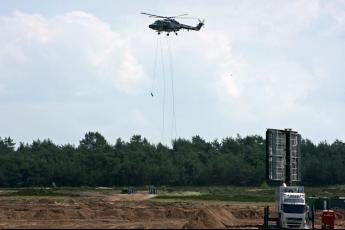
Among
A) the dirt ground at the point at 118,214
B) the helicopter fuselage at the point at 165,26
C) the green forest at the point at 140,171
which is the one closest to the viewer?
the dirt ground at the point at 118,214

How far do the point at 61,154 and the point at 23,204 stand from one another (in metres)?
108

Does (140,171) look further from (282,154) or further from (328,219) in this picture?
(328,219)

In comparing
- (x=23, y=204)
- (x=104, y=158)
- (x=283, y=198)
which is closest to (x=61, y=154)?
(x=104, y=158)

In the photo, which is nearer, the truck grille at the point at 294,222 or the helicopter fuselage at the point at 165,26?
the truck grille at the point at 294,222

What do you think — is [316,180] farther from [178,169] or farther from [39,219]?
[39,219]

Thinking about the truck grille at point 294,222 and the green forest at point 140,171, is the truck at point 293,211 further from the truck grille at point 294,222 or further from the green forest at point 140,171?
the green forest at point 140,171

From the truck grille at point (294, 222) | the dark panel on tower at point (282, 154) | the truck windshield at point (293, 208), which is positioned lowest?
the truck grille at point (294, 222)

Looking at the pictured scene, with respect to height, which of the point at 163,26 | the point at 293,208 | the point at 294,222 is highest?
the point at 163,26

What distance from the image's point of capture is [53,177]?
180 meters

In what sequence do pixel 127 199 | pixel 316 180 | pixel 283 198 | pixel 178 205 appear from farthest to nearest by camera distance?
pixel 316 180, pixel 127 199, pixel 178 205, pixel 283 198

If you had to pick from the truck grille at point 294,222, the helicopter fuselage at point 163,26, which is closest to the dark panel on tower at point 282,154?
the truck grille at point 294,222

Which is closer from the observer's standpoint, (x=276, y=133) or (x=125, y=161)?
(x=276, y=133)

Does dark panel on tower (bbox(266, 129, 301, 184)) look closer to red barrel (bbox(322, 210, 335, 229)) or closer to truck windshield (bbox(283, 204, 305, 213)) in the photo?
truck windshield (bbox(283, 204, 305, 213))

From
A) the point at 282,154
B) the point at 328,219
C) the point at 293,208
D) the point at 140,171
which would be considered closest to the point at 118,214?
the point at 282,154
